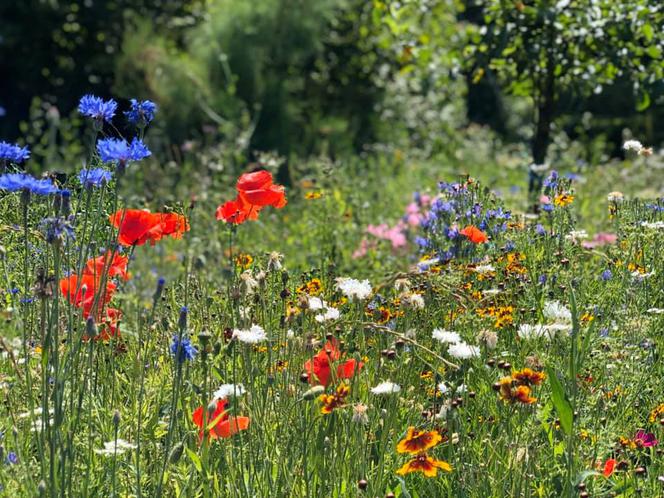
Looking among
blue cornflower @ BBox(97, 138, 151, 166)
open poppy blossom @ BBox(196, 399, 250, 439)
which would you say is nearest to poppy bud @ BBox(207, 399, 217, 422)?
open poppy blossom @ BBox(196, 399, 250, 439)

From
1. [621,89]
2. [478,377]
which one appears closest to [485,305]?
[478,377]

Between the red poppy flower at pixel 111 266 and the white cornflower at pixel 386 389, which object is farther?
the red poppy flower at pixel 111 266

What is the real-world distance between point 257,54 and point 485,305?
22.6 feet

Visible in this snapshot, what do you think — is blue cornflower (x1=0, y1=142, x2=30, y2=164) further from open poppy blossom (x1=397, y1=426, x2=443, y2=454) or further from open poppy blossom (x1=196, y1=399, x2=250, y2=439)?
open poppy blossom (x1=397, y1=426, x2=443, y2=454)

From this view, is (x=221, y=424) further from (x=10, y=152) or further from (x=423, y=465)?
(x=10, y=152)

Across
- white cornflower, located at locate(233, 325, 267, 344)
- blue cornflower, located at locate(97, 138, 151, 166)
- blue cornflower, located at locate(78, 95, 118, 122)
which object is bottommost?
white cornflower, located at locate(233, 325, 267, 344)

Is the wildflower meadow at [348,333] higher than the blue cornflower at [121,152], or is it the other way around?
the blue cornflower at [121,152]

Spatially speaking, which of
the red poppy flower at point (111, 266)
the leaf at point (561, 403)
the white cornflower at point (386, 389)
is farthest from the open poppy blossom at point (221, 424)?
the leaf at point (561, 403)

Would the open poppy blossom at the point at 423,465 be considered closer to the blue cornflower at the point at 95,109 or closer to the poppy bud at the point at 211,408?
the poppy bud at the point at 211,408

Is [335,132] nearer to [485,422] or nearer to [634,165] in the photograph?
[634,165]

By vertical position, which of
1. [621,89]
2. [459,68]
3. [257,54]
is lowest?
[621,89]

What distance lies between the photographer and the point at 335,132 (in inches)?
399

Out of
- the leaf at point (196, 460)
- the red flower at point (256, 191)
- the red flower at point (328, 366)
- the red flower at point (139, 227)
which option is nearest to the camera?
the leaf at point (196, 460)

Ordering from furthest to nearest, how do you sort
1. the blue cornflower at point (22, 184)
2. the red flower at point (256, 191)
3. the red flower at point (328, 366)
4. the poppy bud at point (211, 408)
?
the red flower at point (256, 191), the red flower at point (328, 366), the poppy bud at point (211, 408), the blue cornflower at point (22, 184)
